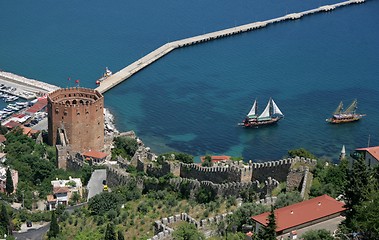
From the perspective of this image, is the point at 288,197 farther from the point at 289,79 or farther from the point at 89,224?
the point at 289,79

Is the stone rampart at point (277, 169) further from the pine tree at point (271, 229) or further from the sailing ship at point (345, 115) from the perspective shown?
the sailing ship at point (345, 115)

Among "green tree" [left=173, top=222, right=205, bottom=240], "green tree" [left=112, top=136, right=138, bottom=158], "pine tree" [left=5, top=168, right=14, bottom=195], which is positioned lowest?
"green tree" [left=173, top=222, right=205, bottom=240]

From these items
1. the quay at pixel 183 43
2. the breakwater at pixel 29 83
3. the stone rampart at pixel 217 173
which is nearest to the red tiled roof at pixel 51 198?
the stone rampart at pixel 217 173

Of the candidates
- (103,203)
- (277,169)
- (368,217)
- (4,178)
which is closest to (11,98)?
(4,178)

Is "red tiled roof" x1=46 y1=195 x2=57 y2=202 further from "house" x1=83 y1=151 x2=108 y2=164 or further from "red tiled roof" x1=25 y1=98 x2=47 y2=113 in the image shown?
"red tiled roof" x1=25 y1=98 x2=47 y2=113

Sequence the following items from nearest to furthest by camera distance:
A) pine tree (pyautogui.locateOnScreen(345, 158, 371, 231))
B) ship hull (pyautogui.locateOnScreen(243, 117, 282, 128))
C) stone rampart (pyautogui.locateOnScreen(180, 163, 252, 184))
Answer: pine tree (pyautogui.locateOnScreen(345, 158, 371, 231)) < stone rampart (pyautogui.locateOnScreen(180, 163, 252, 184)) < ship hull (pyautogui.locateOnScreen(243, 117, 282, 128))

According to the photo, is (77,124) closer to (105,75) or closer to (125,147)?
(125,147)

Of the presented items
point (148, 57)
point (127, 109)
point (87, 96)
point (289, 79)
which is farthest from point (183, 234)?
point (148, 57)

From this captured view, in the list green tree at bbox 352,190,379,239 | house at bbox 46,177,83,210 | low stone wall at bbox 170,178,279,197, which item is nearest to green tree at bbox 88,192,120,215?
low stone wall at bbox 170,178,279,197
